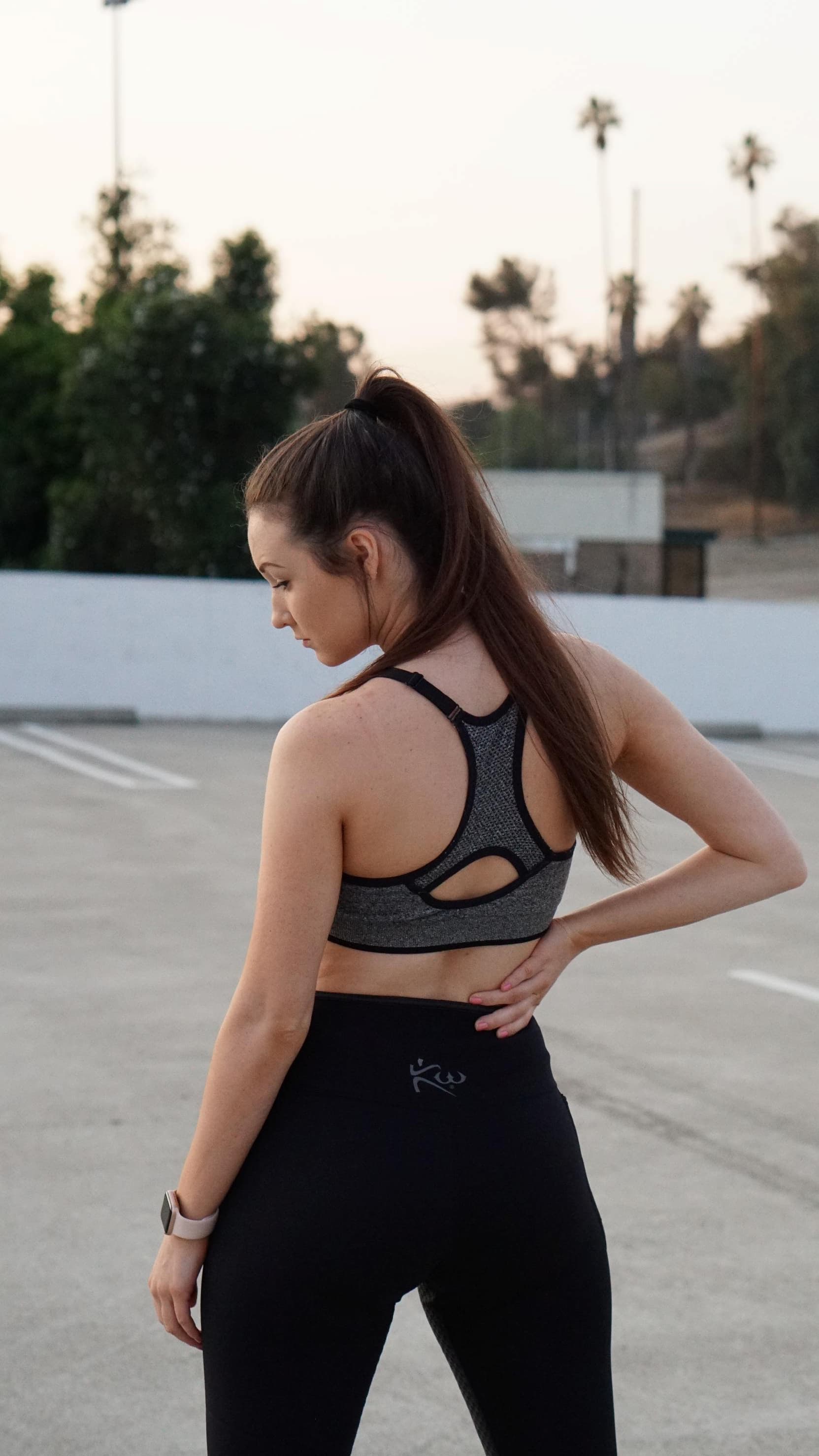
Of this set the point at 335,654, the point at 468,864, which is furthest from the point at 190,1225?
the point at 335,654

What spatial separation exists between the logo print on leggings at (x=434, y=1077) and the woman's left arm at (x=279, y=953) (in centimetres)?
12

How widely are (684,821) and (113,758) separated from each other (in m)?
13.0

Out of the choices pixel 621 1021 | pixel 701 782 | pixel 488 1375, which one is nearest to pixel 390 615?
pixel 701 782

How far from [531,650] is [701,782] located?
0.29m

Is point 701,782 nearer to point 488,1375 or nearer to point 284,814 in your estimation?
point 284,814

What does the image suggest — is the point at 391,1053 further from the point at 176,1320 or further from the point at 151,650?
the point at 151,650

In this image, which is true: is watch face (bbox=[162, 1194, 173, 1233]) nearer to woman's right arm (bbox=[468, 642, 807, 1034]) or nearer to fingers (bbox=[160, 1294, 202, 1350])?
fingers (bbox=[160, 1294, 202, 1350])

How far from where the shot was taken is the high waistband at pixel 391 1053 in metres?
1.55

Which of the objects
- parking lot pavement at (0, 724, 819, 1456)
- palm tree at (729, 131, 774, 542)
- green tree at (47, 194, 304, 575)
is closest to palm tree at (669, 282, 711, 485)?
palm tree at (729, 131, 774, 542)

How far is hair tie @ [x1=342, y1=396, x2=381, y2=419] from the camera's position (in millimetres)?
1630

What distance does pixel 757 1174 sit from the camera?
4.39 metres

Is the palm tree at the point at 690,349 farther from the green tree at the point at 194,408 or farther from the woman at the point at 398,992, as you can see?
the woman at the point at 398,992

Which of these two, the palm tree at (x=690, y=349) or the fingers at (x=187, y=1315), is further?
the palm tree at (x=690, y=349)

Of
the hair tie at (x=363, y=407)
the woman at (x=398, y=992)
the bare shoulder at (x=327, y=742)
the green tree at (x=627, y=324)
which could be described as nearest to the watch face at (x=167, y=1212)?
the woman at (x=398, y=992)
